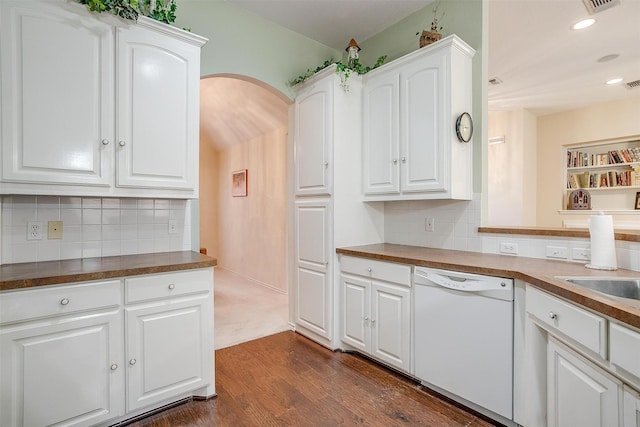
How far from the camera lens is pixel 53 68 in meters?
1.68

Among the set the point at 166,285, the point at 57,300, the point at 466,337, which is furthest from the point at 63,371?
the point at 466,337

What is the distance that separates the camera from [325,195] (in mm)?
2748

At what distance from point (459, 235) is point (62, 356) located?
8.67ft

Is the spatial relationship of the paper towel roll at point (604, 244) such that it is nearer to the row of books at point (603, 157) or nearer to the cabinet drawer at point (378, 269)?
the cabinet drawer at point (378, 269)

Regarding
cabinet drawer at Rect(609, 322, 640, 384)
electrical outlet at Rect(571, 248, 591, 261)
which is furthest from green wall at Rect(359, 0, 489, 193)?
cabinet drawer at Rect(609, 322, 640, 384)

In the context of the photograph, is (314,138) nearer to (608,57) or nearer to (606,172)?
(608,57)

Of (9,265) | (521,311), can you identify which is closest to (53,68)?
(9,265)

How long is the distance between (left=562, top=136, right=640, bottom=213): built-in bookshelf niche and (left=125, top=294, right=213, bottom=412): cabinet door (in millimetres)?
6154

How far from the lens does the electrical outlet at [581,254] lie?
6.21ft

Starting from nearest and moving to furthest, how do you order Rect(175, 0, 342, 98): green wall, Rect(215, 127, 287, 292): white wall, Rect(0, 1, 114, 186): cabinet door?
Rect(0, 1, 114, 186): cabinet door, Rect(175, 0, 342, 98): green wall, Rect(215, 127, 287, 292): white wall

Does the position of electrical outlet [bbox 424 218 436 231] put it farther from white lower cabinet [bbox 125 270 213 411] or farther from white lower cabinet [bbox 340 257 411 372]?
white lower cabinet [bbox 125 270 213 411]

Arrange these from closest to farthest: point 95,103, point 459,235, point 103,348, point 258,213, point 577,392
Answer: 1. point 577,392
2. point 103,348
3. point 95,103
4. point 459,235
5. point 258,213

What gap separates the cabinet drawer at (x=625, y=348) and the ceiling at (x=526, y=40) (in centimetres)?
273

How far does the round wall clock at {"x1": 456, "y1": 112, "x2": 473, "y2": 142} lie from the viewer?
2.28 m
